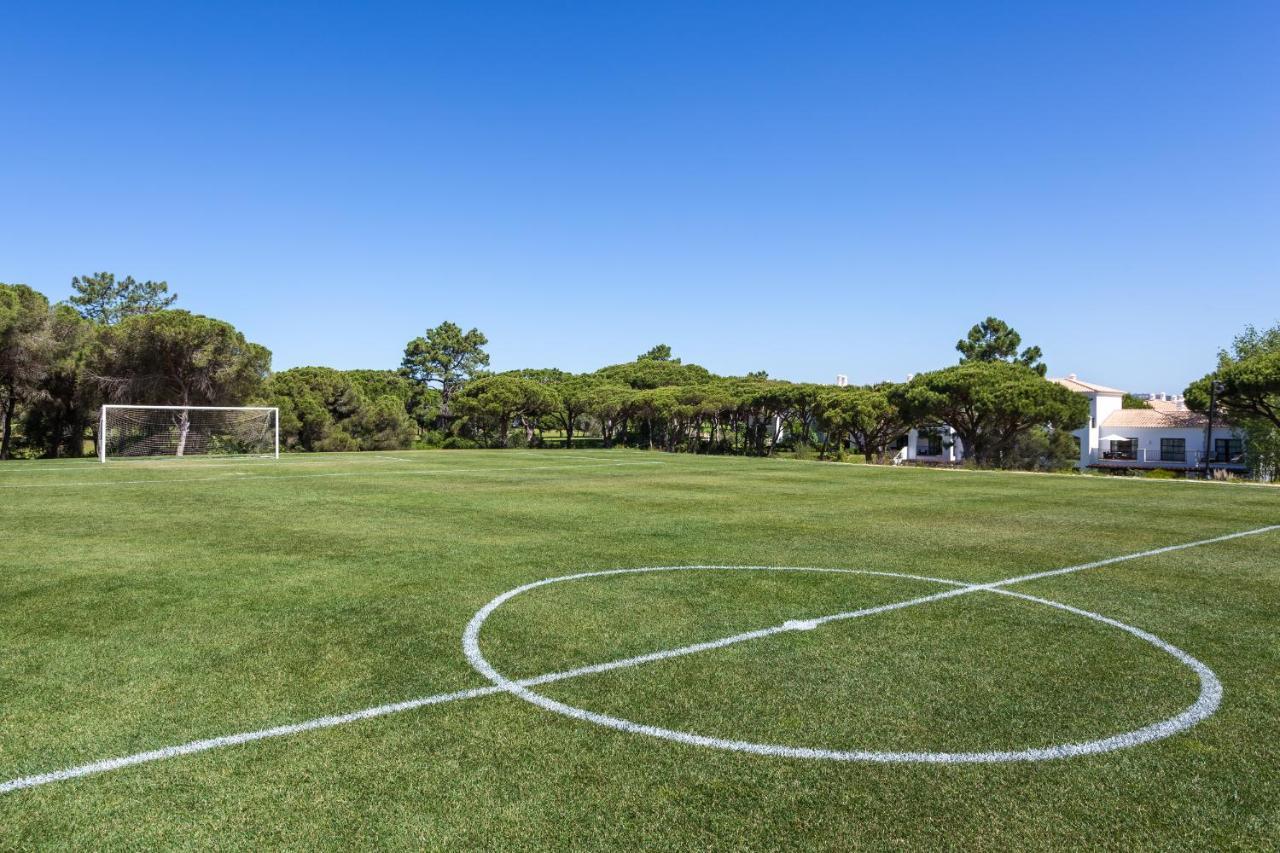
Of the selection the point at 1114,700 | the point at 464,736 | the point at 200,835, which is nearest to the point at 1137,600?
the point at 1114,700

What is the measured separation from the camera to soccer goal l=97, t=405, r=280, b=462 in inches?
1208

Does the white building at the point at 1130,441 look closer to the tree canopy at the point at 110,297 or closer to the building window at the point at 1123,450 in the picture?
the building window at the point at 1123,450

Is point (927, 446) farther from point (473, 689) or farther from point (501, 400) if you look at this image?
point (473, 689)

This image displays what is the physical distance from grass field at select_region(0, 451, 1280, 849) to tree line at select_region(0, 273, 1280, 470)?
85.3ft

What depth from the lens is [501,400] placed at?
48.1m

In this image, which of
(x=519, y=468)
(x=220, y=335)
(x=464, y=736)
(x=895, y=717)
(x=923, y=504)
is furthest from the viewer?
(x=220, y=335)

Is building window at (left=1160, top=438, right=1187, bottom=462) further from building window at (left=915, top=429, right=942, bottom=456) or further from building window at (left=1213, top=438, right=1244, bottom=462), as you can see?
building window at (left=915, top=429, right=942, bottom=456)

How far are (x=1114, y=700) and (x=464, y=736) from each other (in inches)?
139

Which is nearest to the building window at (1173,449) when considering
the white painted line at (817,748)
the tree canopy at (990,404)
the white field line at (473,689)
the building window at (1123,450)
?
the building window at (1123,450)

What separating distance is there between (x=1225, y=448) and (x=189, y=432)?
5694cm

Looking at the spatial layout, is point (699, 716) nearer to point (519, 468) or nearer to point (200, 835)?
point (200, 835)

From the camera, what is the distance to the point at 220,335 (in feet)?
115

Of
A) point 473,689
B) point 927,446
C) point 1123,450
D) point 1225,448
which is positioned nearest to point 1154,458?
point 1123,450

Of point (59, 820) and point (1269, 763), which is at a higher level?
point (1269, 763)
